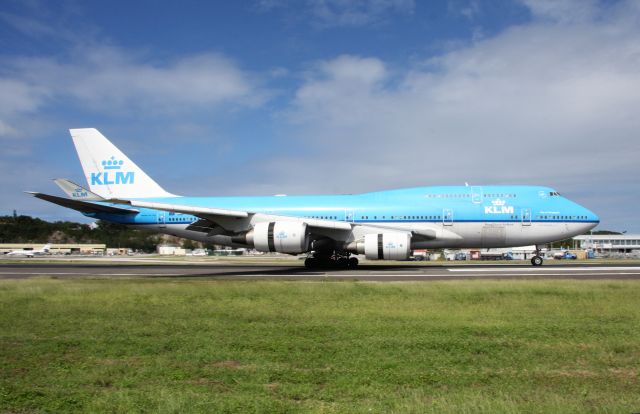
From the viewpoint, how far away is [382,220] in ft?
91.1

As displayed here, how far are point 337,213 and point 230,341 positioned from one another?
2071cm

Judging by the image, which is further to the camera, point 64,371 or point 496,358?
point 496,358

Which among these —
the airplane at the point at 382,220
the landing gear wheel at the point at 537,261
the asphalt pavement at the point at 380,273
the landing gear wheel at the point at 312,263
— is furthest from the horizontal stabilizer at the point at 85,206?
the landing gear wheel at the point at 537,261

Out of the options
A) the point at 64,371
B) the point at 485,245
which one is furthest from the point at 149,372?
the point at 485,245

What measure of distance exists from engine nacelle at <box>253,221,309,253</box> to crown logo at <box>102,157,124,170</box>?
12.9 meters

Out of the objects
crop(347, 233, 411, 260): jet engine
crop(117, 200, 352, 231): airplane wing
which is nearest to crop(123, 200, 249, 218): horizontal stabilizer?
crop(117, 200, 352, 231): airplane wing

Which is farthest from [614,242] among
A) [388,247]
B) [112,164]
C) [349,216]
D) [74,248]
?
[74,248]

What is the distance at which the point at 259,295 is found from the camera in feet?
45.6

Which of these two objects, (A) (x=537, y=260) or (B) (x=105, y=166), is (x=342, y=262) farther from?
(B) (x=105, y=166)

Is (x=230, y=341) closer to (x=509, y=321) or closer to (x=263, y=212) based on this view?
(x=509, y=321)

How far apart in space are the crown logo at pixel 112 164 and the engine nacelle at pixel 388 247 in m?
17.8

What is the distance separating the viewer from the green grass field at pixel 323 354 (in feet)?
17.1

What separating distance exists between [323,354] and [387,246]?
58.0 feet

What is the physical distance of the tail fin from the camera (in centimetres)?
3231
